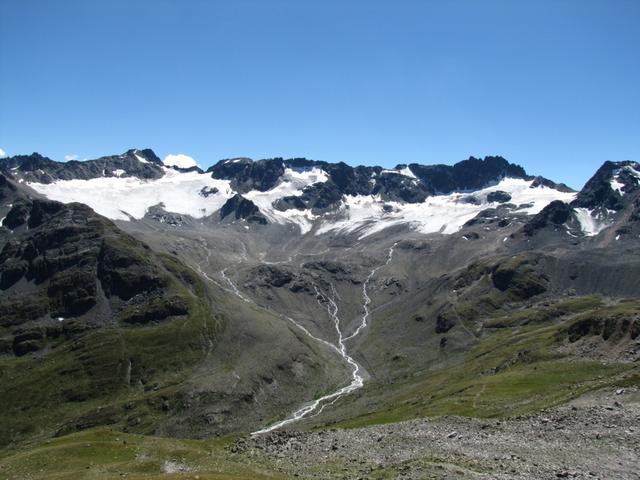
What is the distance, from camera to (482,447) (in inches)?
2657

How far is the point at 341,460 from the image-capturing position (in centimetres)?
6981

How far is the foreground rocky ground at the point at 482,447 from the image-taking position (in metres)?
57.8

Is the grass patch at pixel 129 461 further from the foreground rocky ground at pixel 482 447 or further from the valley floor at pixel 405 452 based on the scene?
the foreground rocky ground at pixel 482 447

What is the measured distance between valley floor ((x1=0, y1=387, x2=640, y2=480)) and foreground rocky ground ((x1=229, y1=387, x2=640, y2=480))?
11cm

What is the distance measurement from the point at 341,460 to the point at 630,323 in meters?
121

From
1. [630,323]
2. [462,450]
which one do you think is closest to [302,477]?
[462,450]

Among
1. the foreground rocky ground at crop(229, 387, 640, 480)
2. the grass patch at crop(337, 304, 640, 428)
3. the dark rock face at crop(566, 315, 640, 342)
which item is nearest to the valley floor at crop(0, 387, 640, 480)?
the foreground rocky ground at crop(229, 387, 640, 480)

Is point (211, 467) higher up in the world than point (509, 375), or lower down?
higher up

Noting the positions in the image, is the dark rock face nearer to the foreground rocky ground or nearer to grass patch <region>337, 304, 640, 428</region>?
grass patch <region>337, 304, 640, 428</region>

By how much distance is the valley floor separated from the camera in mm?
58844

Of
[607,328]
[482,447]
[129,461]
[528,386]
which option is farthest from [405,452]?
[607,328]

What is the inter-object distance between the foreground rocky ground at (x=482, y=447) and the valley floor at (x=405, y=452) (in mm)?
115

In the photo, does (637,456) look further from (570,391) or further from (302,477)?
(570,391)

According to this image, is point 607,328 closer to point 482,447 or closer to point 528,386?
point 528,386
